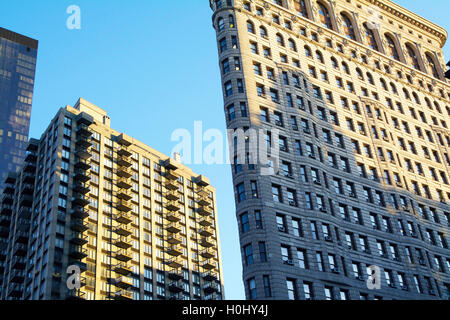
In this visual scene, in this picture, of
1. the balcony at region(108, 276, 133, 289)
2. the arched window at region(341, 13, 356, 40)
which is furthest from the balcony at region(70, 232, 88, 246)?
the arched window at region(341, 13, 356, 40)

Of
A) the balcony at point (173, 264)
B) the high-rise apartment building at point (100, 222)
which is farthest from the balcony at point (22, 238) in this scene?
the balcony at point (173, 264)

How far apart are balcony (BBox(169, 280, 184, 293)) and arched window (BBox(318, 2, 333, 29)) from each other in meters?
58.9

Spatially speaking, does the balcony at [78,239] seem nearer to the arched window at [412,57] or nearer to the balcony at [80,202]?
the balcony at [80,202]

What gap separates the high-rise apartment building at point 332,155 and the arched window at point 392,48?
24.6 inches

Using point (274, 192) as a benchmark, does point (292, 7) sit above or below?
above

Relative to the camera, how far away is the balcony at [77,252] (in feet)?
322

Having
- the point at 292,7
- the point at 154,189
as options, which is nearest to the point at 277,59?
the point at 292,7

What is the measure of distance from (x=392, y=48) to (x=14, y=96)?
13061cm

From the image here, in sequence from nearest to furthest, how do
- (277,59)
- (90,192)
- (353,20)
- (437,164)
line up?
1. (277,59)
2. (437,164)
3. (353,20)
4. (90,192)

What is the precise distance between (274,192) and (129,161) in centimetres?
6745

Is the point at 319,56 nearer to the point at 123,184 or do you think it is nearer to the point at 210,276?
the point at 123,184

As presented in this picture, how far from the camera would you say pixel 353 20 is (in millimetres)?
95625

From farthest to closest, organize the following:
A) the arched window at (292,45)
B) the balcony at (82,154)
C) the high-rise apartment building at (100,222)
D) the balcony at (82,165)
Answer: the balcony at (82,154) → the balcony at (82,165) → the high-rise apartment building at (100,222) → the arched window at (292,45)
